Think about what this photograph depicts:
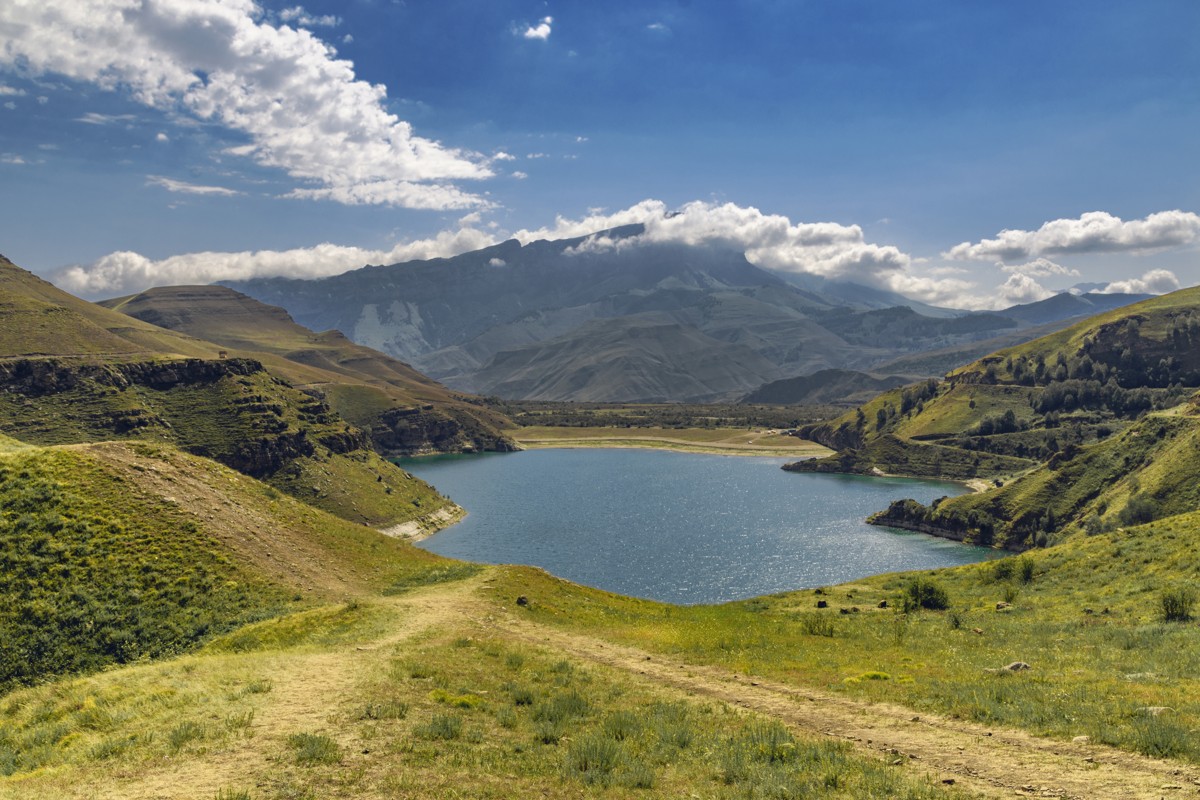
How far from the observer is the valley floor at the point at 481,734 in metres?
19.0

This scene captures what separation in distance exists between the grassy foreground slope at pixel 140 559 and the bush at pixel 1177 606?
2083 inches

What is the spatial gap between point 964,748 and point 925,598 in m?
40.7

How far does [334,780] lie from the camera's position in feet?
62.6

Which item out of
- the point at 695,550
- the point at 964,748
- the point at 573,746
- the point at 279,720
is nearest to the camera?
the point at 573,746

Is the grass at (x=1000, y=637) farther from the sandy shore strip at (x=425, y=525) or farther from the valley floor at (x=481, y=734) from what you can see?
the sandy shore strip at (x=425, y=525)

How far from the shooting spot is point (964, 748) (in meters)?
22.6

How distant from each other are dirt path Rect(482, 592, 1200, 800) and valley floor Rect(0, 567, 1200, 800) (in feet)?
0.27

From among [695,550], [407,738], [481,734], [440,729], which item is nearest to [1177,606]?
[481,734]

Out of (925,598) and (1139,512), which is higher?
(925,598)

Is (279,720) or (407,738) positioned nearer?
(407,738)

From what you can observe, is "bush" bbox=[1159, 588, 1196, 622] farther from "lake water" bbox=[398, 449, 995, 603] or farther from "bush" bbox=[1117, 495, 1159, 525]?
"bush" bbox=[1117, 495, 1159, 525]

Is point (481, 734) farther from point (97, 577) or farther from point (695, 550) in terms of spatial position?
point (695, 550)

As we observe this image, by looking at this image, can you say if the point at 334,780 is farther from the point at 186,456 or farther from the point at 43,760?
the point at 186,456

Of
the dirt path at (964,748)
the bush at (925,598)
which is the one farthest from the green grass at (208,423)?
the dirt path at (964,748)
